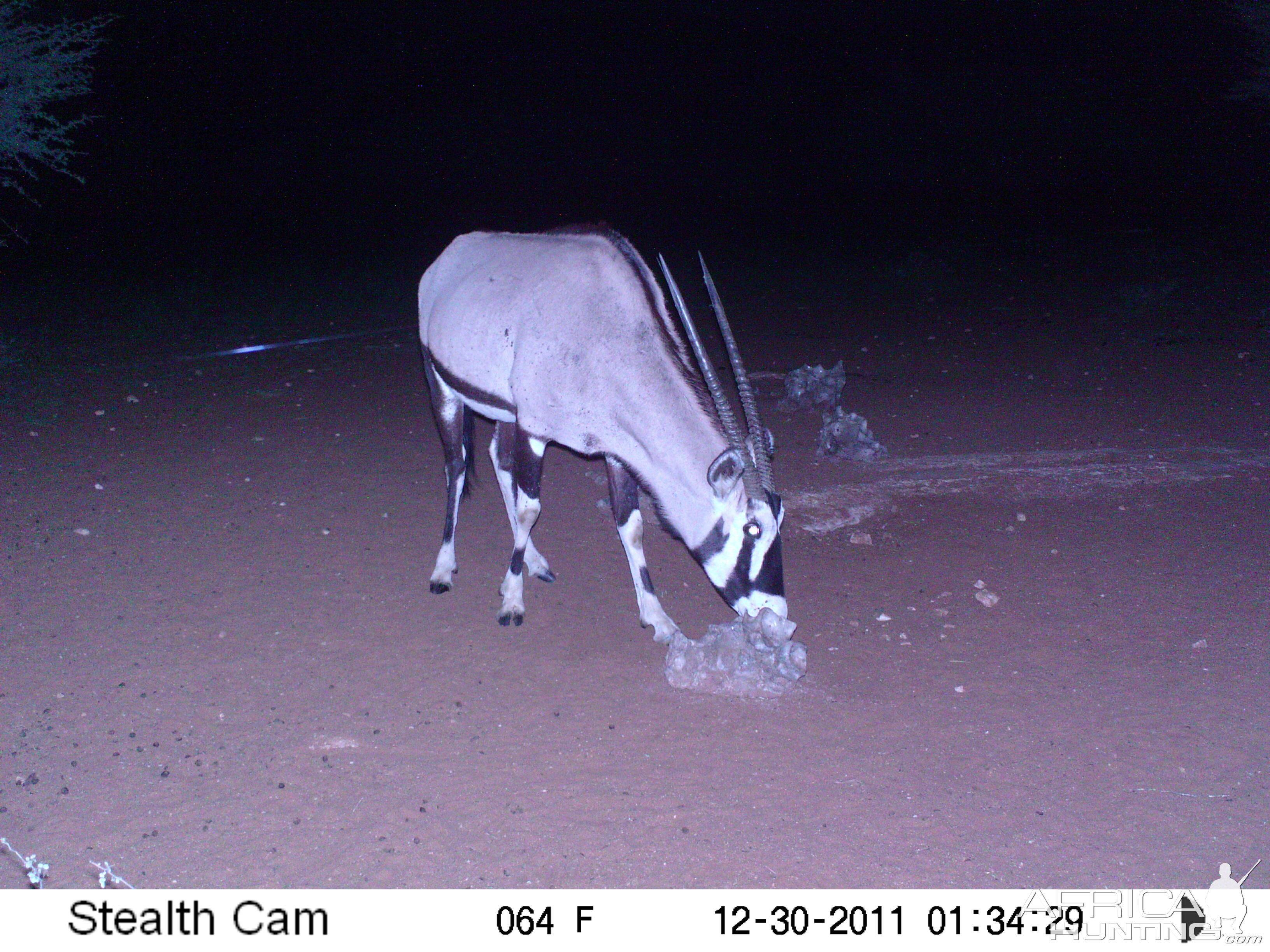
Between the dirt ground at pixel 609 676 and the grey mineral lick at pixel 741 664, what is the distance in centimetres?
9

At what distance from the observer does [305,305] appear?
1563cm

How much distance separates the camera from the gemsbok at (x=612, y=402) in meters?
4.79

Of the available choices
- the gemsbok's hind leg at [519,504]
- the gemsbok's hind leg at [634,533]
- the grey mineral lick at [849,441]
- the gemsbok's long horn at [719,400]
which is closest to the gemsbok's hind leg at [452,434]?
the gemsbok's hind leg at [519,504]

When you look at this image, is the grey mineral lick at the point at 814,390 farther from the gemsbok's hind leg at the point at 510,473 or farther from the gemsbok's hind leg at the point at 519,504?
the gemsbok's hind leg at the point at 519,504

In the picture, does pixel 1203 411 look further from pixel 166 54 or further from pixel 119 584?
pixel 166 54

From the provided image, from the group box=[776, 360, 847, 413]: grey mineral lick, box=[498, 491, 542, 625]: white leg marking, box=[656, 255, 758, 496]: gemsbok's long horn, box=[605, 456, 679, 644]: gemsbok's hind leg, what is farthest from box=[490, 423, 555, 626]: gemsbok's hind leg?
box=[776, 360, 847, 413]: grey mineral lick

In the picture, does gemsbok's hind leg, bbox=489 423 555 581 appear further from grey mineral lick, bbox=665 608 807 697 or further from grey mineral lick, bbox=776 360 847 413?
grey mineral lick, bbox=776 360 847 413

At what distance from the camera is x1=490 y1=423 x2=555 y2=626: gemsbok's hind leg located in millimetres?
5543

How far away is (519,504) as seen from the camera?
5.80m

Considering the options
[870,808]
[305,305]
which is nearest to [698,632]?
[870,808]

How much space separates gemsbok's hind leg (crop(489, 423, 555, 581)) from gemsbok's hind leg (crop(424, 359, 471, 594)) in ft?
1.17

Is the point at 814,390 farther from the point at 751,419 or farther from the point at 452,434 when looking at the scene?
the point at 751,419

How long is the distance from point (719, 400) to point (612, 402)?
62cm

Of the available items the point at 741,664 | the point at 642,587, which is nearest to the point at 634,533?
the point at 642,587
